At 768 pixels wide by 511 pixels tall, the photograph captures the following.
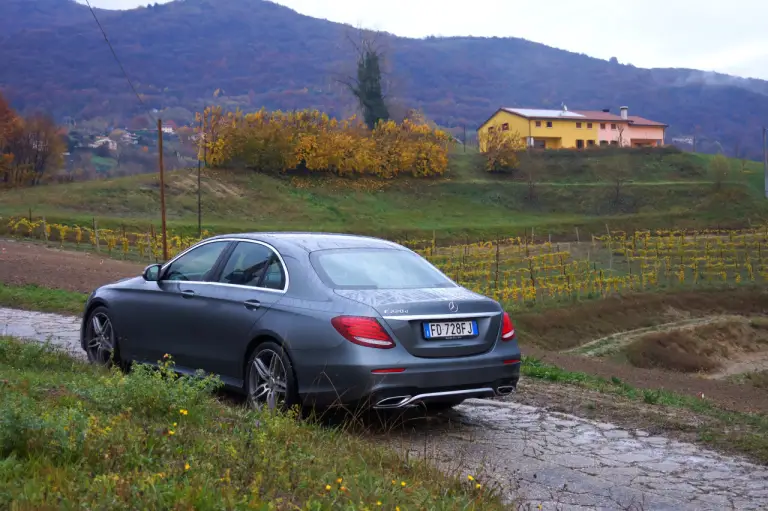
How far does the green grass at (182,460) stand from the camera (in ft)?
12.2

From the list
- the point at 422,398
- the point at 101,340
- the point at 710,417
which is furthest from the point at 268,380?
the point at 710,417

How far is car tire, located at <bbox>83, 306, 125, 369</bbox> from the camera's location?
8547mm

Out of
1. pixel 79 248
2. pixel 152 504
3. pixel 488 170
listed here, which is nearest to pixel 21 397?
pixel 152 504

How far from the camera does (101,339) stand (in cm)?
877

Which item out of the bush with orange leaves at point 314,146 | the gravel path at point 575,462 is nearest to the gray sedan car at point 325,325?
the gravel path at point 575,462

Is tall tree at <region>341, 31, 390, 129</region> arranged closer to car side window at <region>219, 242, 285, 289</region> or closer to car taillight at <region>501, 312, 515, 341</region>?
car side window at <region>219, 242, 285, 289</region>

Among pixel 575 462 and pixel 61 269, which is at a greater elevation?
pixel 575 462

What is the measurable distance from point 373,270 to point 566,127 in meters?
88.8

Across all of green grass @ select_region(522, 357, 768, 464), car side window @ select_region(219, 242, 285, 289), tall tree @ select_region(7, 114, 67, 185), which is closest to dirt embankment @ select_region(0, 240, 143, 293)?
green grass @ select_region(522, 357, 768, 464)

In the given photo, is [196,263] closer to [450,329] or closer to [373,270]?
[373,270]

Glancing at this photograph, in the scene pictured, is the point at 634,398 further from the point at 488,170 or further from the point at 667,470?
the point at 488,170

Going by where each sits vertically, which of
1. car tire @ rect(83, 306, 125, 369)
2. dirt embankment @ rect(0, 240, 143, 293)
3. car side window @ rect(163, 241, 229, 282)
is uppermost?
car side window @ rect(163, 241, 229, 282)

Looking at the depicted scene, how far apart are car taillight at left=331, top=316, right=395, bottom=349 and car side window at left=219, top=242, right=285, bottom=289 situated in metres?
0.88

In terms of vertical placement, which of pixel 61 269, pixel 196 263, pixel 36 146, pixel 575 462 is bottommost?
pixel 61 269
